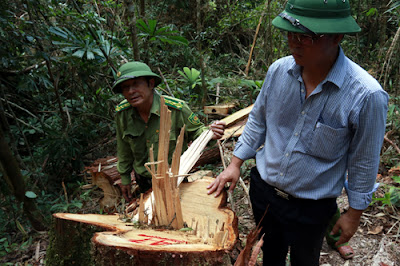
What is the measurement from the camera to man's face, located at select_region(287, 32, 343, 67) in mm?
1313

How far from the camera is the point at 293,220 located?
5.48ft

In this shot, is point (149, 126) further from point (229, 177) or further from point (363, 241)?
point (363, 241)

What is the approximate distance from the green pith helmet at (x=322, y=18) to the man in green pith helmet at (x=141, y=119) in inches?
49.2

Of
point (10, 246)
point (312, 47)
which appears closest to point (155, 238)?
point (312, 47)

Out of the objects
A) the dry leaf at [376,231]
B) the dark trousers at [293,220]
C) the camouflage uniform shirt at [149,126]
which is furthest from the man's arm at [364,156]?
the dry leaf at [376,231]

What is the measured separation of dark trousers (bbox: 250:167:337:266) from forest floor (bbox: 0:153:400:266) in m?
0.64

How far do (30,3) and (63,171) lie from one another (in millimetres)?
2400

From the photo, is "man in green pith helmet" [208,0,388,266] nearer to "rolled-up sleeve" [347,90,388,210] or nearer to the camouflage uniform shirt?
"rolled-up sleeve" [347,90,388,210]

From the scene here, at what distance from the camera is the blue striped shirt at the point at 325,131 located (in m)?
1.34

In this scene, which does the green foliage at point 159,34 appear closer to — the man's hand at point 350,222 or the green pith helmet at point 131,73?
the green pith helmet at point 131,73

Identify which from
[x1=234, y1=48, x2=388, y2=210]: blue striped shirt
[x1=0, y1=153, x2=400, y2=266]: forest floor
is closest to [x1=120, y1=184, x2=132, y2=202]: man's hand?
[x1=0, y1=153, x2=400, y2=266]: forest floor

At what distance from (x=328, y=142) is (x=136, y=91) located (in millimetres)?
1616

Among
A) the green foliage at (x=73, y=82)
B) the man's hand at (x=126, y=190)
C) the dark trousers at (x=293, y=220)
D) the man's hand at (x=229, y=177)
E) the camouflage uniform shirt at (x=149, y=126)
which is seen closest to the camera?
the dark trousers at (x=293, y=220)

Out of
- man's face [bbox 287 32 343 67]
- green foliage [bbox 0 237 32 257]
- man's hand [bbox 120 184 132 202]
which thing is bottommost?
green foliage [bbox 0 237 32 257]
